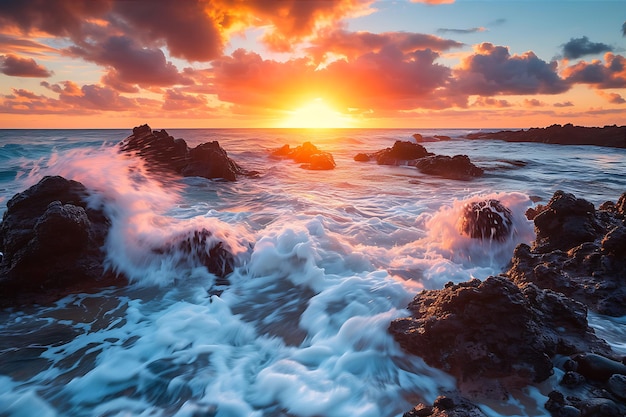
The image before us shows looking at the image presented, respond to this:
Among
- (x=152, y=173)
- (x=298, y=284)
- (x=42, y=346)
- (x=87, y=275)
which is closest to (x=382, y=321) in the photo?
(x=298, y=284)

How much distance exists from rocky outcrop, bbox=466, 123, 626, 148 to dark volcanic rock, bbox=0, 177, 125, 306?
5288 cm

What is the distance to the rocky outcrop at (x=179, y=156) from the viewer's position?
49.4 feet

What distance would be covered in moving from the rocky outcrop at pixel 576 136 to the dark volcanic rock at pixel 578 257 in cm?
4708

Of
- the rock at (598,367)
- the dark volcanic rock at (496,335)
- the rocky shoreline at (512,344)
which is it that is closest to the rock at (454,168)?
the rocky shoreline at (512,344)

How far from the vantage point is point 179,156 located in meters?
16.3

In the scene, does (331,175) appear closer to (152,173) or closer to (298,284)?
(152,173)

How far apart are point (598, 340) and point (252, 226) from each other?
247 inches

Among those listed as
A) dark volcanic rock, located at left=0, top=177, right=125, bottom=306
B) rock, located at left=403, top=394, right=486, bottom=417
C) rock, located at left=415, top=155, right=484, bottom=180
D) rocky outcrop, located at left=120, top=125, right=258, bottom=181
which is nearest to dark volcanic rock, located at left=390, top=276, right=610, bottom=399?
rock, located at left=403, top=394, right=486, bottom=417

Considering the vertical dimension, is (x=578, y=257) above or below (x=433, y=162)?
below

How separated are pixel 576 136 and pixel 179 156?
50.5m

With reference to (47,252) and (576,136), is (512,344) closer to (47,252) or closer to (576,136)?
(47,252)

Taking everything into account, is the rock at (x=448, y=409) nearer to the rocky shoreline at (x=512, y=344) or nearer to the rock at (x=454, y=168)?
the rocky shoreline at (x=512, y=344)

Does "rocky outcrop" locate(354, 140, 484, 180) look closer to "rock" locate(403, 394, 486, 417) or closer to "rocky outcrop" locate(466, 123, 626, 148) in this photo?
"rock" locate(403, 394, 486, 417)

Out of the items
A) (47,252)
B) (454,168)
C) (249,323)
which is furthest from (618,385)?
(454,168)
